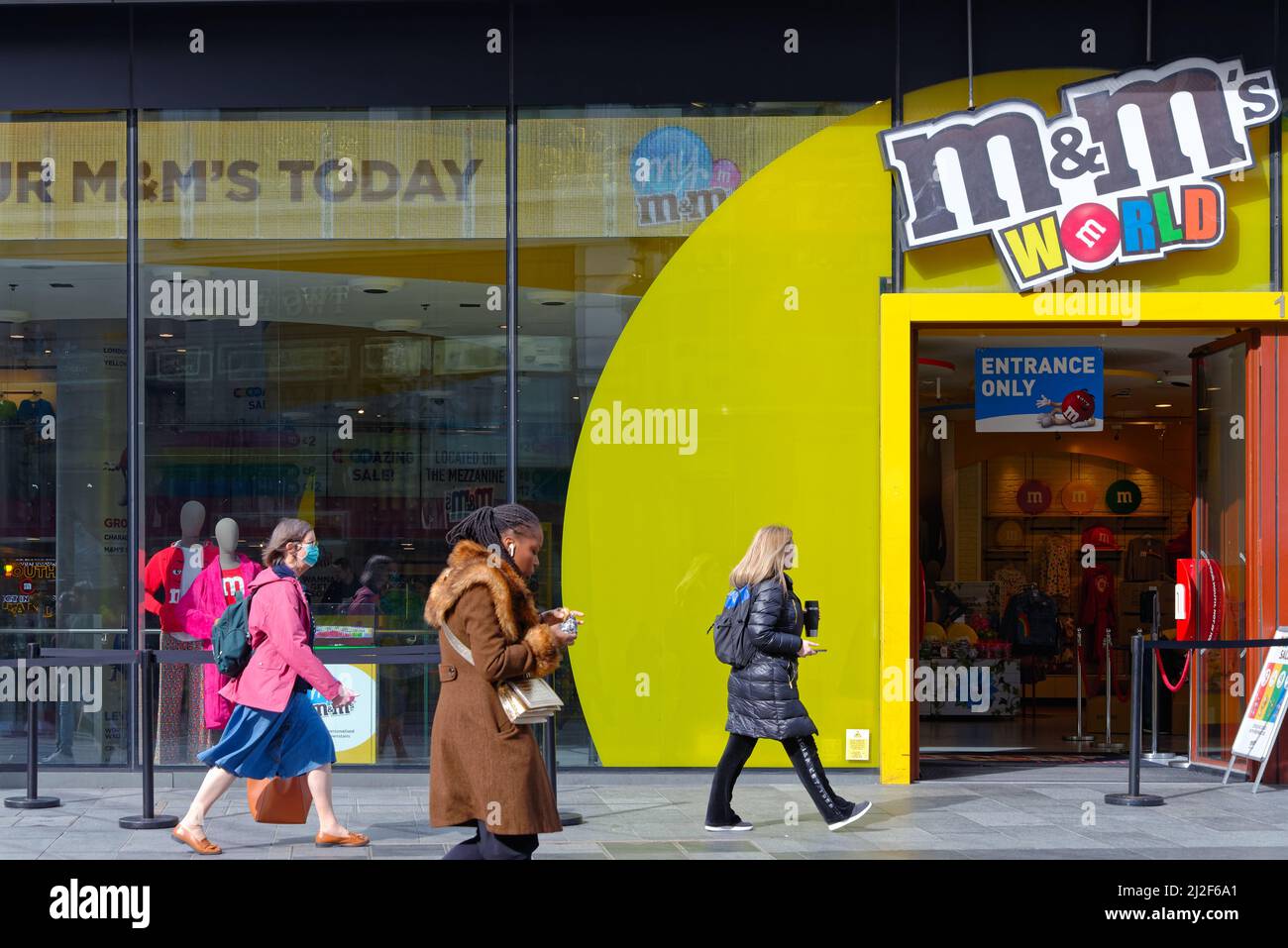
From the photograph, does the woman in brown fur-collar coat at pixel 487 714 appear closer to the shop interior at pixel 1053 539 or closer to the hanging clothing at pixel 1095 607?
the shop interior at pixel 1053 539

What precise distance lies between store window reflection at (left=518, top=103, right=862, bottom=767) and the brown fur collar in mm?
5193

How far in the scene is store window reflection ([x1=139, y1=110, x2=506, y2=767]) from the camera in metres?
11.5

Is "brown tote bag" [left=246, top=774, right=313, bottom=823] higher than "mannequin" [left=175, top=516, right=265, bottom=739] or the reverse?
the reverse

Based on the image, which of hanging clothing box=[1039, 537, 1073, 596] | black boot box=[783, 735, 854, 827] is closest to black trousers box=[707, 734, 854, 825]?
black boot box=[783, 735, 854, 827]

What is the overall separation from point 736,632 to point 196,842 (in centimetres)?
320

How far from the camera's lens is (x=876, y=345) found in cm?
1145

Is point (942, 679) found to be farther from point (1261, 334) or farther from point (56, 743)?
point (56, 743)

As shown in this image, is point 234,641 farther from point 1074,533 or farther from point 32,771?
point 1074,533

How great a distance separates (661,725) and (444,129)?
461 cm

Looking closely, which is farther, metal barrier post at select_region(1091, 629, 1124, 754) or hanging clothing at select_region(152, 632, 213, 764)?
metal barrier post at select_region(1091, 629, 1124, 754)
